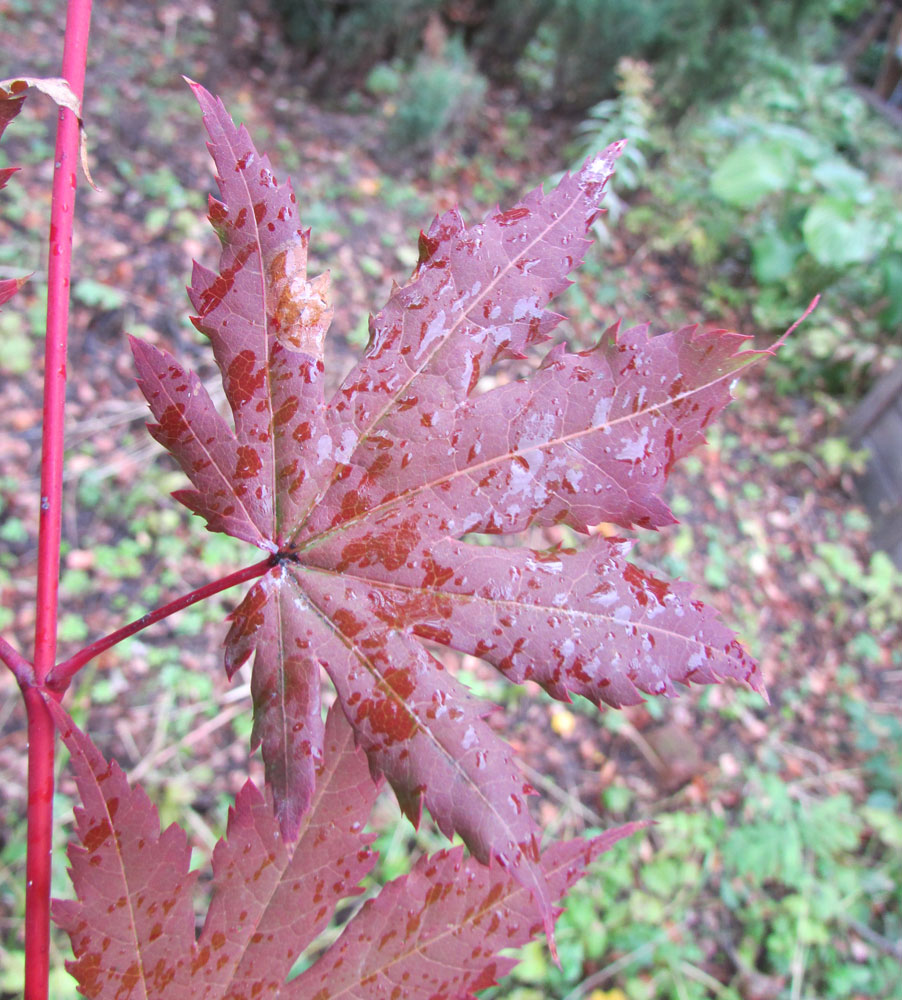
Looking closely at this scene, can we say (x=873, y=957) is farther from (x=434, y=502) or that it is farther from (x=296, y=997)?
(x=434, y=502)

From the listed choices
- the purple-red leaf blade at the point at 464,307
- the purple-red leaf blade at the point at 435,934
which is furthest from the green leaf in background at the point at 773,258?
the purple-red leaf blade at the point at 435,934

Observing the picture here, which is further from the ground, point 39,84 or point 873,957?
point 39,84

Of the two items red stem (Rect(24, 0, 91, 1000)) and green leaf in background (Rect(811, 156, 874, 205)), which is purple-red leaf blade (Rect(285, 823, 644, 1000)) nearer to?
red stem (Rect(24, 0, 91, 1000))

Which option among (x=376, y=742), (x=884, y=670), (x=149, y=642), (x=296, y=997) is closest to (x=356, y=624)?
(x=376, y=742)

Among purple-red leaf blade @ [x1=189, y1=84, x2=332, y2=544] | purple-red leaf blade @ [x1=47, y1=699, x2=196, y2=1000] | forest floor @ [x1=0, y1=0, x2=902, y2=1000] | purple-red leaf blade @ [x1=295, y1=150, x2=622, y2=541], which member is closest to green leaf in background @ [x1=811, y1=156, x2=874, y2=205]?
forest floor @ [x1=0, y1=0, x2=902, y2=1000]

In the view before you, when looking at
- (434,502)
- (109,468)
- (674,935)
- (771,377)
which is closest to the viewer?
(434,502)

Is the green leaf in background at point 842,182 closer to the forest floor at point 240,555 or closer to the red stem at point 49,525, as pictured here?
the forest floor at point 240,555

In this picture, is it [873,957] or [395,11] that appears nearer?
[873,957]
